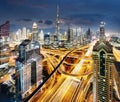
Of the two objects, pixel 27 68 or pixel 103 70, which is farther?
pixel 27 68

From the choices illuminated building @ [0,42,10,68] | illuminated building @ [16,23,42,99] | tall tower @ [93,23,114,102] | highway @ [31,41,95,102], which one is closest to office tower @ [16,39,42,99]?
illuminated building @ [16,23,42,99]

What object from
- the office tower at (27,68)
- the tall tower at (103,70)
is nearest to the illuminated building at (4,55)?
the office tower at (27,68)

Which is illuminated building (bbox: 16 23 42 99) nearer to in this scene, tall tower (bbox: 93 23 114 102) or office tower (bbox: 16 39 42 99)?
office tower (bbox: 16 39 42 99)

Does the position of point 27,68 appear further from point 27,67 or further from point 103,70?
point 103,70

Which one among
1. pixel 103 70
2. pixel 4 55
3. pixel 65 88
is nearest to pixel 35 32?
pixel 4 55

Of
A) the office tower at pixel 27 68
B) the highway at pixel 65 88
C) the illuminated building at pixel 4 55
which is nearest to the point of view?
the highway at pixel 65 88

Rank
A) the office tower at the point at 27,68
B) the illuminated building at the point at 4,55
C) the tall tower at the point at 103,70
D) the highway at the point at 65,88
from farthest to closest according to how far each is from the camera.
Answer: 1. the illuminated building at the point at 4,55
2. the office tower at the point at 27,68
3. the highway at the point at 65,88
4. the tall tower at the point at 103,70

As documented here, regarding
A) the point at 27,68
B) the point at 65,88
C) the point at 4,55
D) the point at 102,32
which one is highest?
the point at 102,32

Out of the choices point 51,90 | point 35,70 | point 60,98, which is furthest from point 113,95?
point 35,70

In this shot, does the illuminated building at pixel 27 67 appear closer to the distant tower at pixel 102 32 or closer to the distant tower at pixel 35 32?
the distant tower at pixel 35 32
